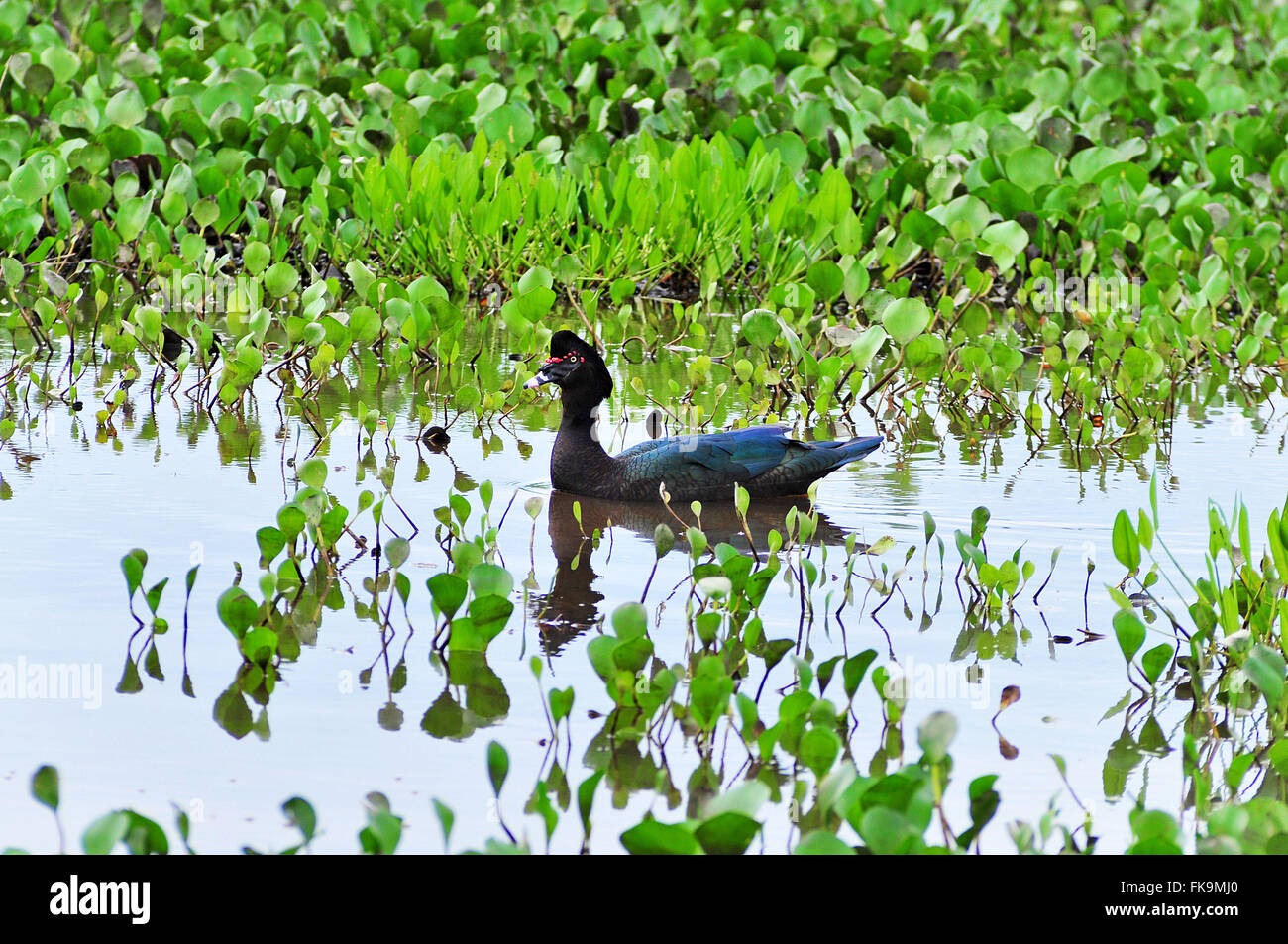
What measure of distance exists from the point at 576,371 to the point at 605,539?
0.92 meters

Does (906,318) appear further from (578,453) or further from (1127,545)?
(1127,545)

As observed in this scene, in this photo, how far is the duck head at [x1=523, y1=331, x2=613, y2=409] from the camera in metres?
6.52

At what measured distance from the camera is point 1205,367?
8758mm

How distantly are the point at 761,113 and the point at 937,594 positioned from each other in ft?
21.8

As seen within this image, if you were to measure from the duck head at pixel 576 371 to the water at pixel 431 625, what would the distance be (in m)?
0.34

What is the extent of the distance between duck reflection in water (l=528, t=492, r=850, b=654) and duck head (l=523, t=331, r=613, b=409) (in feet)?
1.26

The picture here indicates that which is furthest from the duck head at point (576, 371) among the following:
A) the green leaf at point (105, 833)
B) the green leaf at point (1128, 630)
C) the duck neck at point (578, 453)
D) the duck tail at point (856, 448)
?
the green leaf at point (105, 833)

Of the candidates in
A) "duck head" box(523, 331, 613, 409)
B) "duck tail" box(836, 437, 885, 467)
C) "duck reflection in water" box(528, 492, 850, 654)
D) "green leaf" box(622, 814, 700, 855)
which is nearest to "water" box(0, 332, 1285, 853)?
"duck reflection in water" box(528, 492, 850, 654)

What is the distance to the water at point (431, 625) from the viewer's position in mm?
3676

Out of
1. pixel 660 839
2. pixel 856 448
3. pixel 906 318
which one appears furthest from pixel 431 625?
pixel 906 318

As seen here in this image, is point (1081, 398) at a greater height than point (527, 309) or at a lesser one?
lesser

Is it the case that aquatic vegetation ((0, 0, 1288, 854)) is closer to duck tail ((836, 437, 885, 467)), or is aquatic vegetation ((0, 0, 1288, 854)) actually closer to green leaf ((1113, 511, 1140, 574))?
green leaf ((1113, 511, 1140, 574))

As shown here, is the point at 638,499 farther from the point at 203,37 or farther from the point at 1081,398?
the point at 203,37
